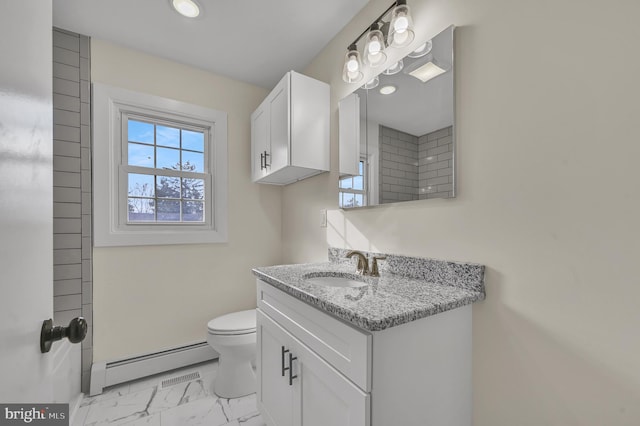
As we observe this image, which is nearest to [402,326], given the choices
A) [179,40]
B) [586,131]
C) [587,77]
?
[586,131]

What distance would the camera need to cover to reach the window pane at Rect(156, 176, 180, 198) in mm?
2096

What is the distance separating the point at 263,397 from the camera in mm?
1361

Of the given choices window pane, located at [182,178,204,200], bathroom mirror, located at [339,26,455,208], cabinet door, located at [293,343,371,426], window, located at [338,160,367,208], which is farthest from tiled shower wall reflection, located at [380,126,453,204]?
window pane, located at [182,178,204,200]

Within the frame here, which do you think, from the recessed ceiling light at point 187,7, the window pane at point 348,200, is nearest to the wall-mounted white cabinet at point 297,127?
the window pane at point 348,200

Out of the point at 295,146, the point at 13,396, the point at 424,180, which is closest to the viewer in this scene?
the point at 13,396

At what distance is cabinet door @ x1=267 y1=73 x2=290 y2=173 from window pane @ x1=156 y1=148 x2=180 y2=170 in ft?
2.79

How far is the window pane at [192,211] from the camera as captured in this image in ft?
7.16

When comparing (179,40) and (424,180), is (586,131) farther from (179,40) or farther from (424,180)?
(179,40)

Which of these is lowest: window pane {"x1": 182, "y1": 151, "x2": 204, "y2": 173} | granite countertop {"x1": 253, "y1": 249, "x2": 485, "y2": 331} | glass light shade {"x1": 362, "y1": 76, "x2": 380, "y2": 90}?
granite countertop {"x1": 253, "y1": 249, "x2": 485, "y2": 331}

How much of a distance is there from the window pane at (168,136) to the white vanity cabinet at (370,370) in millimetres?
1698

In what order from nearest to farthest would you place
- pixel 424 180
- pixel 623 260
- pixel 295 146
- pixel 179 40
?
pixel 623 260 < pixel 424 180 < pixel 295 146 < pixel 179 40

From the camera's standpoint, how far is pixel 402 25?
1.16 metres

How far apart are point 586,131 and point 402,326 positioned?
796 mm

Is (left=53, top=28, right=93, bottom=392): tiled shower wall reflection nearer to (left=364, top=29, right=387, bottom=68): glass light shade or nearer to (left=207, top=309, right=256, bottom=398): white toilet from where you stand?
(left=207, top=309, right=256, bottom=398): white toilet
